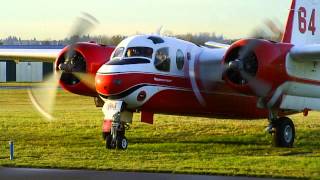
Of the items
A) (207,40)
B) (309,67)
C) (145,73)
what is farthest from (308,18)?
(145,73)

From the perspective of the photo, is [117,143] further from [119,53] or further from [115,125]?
[119,53]

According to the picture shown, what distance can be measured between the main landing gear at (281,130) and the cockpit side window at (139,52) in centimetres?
446

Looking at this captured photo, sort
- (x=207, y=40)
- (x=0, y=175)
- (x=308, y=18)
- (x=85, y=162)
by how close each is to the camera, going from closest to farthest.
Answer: (x=0, y=175) < (x=85, y=162) < (x=308, y=18) < (x=207, y=40)

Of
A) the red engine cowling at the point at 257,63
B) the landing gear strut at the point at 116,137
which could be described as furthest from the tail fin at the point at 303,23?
the landing gear strut at the point at 116,137

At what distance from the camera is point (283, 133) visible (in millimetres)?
20094

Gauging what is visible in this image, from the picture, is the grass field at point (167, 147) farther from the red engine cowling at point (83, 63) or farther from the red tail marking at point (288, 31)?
the red tail marking at point (288, 31)

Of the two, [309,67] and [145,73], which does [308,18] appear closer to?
[309,67]

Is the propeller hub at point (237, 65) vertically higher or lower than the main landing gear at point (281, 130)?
higher

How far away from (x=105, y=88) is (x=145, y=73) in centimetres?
145

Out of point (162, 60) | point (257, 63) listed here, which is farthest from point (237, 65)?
point (162, 60)

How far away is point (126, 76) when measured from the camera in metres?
18.2

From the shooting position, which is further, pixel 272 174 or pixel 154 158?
pixel 154 158

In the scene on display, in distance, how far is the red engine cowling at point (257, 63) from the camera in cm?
1845

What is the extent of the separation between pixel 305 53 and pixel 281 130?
8.87 ft
